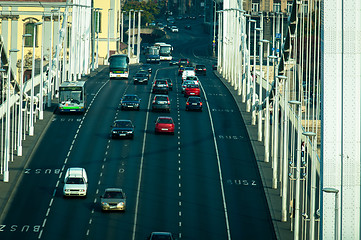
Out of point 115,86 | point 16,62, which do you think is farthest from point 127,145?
point 16,62

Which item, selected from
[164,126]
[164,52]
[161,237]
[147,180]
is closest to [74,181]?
[147,180]

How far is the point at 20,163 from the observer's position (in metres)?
76.1

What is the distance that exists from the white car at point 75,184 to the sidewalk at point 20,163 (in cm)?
420

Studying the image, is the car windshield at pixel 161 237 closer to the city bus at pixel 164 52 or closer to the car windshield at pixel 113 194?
the car windshield at pixel 113 194

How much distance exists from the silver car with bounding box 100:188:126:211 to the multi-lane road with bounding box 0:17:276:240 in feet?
1.64

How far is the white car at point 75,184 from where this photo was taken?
220 feet

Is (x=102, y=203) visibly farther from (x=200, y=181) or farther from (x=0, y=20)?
(x=0, y=20)

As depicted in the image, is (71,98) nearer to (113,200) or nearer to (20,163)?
(20,163)

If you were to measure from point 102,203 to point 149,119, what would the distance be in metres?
30.8

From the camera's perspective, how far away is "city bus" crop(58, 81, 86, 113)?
312ft

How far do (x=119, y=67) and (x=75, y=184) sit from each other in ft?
210

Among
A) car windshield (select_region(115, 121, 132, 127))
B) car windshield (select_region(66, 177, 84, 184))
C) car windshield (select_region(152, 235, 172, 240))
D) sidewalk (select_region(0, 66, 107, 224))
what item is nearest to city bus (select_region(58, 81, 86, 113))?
sidewalk (select_region(0, 66, 107, 224))

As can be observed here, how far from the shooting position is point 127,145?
270 ft

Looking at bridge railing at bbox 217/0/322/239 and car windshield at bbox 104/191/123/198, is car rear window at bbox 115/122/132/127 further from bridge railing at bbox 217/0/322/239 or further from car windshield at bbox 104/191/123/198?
car windshield at bbox 104/191/123/198
